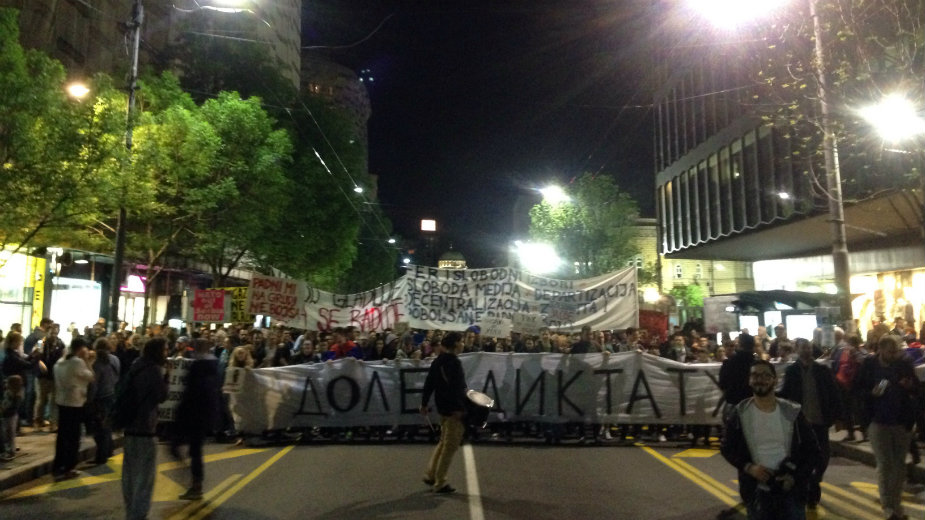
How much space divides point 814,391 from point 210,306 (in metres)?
15.2

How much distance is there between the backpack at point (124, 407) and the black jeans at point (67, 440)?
3.21 meters

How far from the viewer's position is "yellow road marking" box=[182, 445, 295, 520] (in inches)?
295

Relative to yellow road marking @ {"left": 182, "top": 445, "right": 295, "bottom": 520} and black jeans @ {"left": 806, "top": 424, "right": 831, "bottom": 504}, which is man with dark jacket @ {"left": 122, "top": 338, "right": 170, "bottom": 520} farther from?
black jeans @ {"left": 806, "top": 424, "right": 831, "bottom": 504}

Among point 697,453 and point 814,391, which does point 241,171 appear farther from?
point 814,391

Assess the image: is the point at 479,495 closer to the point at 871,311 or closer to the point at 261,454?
the point at 261,454

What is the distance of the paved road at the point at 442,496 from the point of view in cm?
752

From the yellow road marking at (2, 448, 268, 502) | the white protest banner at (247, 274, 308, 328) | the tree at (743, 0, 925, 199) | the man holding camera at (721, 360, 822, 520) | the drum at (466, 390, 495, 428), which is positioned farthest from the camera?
the white protest banner at (247, 274, 308, 328)

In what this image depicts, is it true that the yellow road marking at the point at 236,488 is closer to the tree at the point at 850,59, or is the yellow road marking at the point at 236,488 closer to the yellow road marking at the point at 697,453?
the yellow road marking at the point at 697,453

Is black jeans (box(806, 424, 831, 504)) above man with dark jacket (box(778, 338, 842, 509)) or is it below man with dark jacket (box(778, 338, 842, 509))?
below

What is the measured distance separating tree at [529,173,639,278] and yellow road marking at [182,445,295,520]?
3484 centimetres

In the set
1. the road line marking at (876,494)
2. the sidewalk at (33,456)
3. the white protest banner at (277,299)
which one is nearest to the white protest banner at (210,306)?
the white protest banner at (277,299)

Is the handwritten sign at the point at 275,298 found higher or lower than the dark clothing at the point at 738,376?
higher

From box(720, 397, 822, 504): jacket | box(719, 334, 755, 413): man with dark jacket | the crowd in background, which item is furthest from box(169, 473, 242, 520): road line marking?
box(719, 334, 755, 413): man with dark jacket

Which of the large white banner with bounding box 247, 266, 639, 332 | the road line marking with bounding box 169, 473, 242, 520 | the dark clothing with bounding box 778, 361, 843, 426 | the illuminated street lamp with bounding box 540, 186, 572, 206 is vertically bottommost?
the road line marking with bounding box 169, 473, 242, 520
